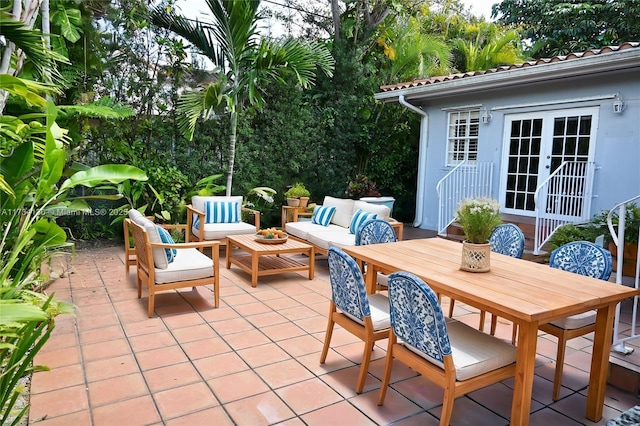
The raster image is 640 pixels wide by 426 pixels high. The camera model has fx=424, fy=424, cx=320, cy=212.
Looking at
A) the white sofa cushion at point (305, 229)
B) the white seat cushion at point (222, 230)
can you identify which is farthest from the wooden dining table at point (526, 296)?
the white seat cushion at point (222, 230)

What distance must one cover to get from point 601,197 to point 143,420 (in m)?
6.24

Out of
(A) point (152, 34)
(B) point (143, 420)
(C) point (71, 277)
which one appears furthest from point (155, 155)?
(B) point (143, 420)

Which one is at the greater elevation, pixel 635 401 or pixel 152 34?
pixel 152 34

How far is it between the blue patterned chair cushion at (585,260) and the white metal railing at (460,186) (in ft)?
13.3

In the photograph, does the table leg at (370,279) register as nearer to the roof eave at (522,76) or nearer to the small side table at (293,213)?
the small side table at (293,213)

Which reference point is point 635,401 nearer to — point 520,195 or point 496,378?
point 496,378

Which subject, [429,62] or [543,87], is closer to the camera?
[543,87]

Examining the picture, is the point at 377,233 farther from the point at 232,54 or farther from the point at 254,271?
the point at 232,54

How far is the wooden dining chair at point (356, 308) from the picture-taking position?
2.51 meters

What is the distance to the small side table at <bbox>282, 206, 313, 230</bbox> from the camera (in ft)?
22.4

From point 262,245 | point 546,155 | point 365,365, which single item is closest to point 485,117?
point 546,155

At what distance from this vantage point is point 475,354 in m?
2.22

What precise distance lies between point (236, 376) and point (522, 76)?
5673 millimetres

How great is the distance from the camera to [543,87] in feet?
21.6
